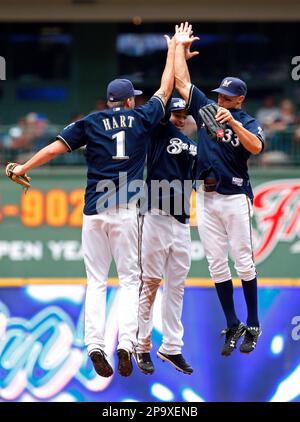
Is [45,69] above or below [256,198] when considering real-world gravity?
above

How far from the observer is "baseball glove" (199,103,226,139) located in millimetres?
8867

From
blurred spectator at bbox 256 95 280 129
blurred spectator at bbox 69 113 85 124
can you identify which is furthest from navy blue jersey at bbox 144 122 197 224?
blurred spectator at bbox 69 113 85 124

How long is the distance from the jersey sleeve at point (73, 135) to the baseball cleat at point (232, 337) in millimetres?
1989

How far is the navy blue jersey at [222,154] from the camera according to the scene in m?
9.24

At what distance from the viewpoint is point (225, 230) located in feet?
31.2

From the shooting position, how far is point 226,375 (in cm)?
1603

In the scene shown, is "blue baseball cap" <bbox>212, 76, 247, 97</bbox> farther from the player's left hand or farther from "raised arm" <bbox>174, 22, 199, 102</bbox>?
the player's left hand

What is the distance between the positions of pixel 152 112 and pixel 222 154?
0.70m

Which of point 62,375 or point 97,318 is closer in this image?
point 97,318

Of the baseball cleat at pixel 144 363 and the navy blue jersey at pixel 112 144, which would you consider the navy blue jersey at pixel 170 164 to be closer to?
the navy blue jersey at pixel 112 144

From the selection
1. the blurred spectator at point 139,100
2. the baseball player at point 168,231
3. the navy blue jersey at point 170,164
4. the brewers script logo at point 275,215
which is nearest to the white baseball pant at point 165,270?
the baseball player at point 168,231
